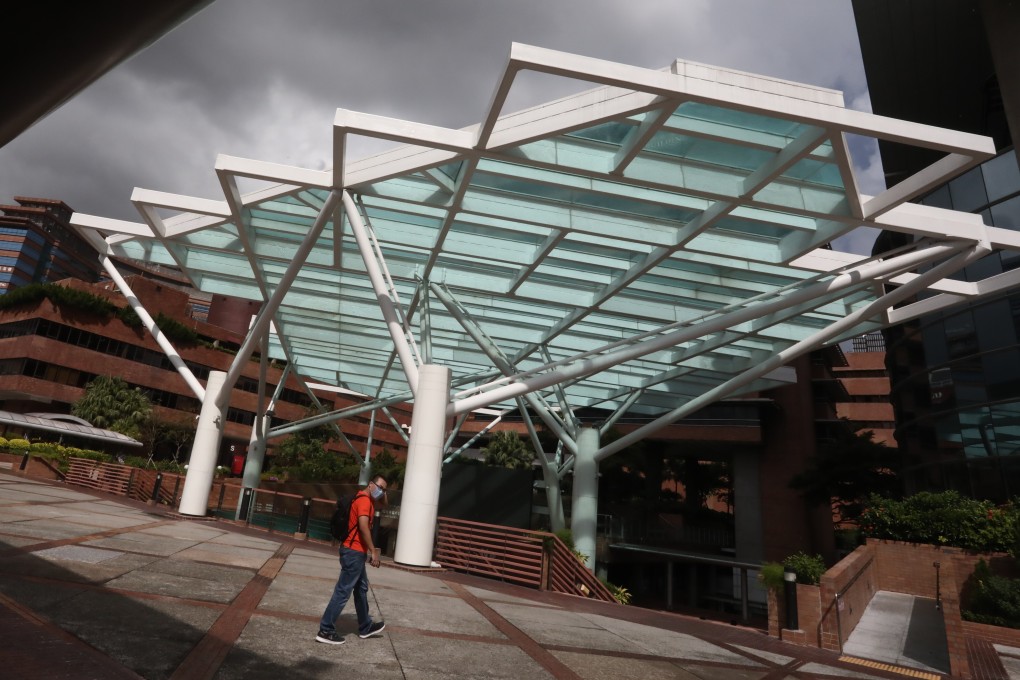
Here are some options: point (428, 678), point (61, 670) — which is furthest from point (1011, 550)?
point (61, 670)

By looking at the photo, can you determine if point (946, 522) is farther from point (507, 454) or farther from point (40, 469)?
point (40, 469)

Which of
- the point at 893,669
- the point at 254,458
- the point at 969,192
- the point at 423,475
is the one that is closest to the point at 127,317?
the point at 254,458

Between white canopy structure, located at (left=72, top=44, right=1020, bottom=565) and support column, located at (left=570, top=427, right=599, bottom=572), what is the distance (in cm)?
8

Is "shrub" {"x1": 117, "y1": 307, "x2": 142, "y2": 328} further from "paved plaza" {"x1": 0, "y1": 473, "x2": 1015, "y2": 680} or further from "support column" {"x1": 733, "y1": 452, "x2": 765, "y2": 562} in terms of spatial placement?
"support column" {"x1": 733, "y1": 452, "x2": 765, "y2": 562}

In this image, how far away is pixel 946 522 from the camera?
67.3ft

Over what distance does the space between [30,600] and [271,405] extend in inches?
999

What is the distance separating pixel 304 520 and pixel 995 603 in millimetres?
16558

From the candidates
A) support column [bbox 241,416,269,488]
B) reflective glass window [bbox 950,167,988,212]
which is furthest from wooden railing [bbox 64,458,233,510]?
reflective glass window [bbox 950,167,988,212]

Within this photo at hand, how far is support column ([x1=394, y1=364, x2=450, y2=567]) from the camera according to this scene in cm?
1337

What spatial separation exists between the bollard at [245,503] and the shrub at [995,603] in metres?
18.9

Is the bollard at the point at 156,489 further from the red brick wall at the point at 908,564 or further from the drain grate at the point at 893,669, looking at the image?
the red brick wall at the point at 908,564

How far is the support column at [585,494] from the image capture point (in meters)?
21.6

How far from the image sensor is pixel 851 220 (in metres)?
13.3

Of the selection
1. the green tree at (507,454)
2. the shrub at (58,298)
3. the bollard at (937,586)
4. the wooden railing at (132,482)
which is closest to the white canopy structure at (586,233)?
the wooden railing at (132,482)
